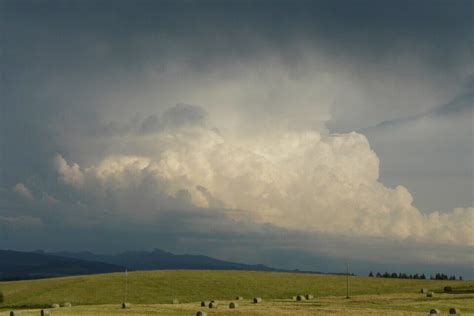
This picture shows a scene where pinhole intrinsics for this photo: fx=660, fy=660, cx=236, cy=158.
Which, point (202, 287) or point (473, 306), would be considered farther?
point (202, 287)

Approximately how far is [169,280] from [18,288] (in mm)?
29563

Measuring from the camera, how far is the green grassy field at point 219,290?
8806 cm

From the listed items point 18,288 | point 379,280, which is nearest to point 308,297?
point 379,280

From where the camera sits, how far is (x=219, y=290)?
382ft

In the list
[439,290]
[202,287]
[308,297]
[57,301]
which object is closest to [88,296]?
[57,301]

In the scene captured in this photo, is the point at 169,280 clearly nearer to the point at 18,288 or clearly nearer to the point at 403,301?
the point at 18,288

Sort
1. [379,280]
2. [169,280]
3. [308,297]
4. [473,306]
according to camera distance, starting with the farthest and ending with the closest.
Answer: [379,280], [169,280], [308,297], [473,306]

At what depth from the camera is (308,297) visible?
319 ft

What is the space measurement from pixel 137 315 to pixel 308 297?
1521 inches

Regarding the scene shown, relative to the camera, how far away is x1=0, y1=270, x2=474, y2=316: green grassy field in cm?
8806

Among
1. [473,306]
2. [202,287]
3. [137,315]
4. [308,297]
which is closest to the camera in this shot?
[137,315]

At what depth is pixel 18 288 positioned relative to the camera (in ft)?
422

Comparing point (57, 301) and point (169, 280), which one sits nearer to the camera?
point (57, 301)

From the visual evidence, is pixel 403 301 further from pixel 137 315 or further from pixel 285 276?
pixel 285 276
